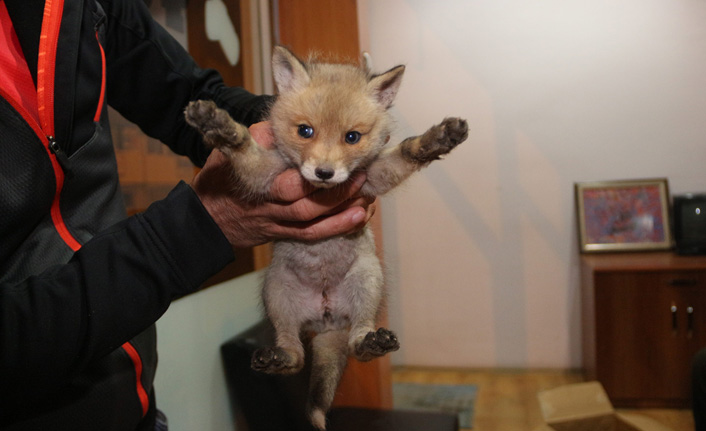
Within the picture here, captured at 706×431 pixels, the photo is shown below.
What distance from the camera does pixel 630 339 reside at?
293cm

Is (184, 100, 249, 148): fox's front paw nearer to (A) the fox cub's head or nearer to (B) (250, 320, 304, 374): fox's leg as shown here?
(A) the fox cub's head

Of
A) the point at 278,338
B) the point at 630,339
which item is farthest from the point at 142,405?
the point at 630,339

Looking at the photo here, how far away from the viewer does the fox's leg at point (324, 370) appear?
3.17 ft

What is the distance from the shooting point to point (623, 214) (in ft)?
10.6

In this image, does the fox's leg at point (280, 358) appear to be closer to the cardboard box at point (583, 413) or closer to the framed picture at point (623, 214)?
the cardboard box at point (583, 413)

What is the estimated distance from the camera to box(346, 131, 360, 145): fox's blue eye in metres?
0.97

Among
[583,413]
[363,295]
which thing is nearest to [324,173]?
[363,295]

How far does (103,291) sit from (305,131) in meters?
0.44

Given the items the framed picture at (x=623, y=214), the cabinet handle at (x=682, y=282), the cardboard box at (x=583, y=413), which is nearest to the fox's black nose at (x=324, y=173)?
the cardboard box at (x=583, y=413)

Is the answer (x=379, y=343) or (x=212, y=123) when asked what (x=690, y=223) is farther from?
(x=212, y=123)

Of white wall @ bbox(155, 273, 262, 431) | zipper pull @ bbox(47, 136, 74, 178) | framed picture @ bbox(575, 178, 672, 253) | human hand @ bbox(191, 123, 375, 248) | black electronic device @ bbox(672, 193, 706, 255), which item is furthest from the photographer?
framed picture @ bbox(575, 178, 672, 253)

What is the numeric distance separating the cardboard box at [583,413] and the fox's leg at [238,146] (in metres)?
1.44

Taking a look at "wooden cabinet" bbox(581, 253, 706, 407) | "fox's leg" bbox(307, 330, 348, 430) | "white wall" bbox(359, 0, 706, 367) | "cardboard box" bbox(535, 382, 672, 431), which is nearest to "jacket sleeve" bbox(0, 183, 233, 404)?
"fox's leg" bbox(307, 330, 348, 430)

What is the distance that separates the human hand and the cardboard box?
Answer: 1350mm
